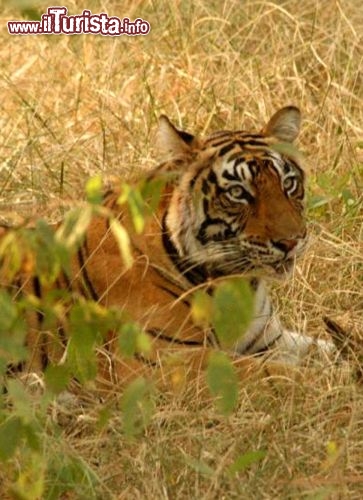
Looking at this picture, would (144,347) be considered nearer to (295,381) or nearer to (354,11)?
(295,381)

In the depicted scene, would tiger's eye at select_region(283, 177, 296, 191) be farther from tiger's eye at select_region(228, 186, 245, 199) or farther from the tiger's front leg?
the tiger's front leg

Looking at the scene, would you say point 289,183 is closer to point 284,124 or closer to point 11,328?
point 284,124

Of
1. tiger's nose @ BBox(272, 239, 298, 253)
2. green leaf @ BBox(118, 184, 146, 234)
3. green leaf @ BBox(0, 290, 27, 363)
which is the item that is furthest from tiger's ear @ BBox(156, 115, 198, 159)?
green leaf @ BBox(118, 184, 146, 234)

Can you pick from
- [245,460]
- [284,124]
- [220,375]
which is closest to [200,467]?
[245,460]

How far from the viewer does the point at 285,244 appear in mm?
4500

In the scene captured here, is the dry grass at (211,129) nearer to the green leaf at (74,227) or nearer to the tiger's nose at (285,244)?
the tiger's nose at (285,244)

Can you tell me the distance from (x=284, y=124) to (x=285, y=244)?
51 centimetres

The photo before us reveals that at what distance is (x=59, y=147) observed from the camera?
5809 millimetres

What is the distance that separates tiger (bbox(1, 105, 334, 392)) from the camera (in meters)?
4.52

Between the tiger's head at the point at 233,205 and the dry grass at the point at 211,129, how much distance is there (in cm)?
36

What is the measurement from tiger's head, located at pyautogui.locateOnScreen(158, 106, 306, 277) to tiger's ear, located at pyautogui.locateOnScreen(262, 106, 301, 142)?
0.36ft

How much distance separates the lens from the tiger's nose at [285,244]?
450cm

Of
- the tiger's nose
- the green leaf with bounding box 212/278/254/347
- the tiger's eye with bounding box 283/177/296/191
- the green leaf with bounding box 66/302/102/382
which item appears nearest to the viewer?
the green leaf with bounding box 212/278/254/347

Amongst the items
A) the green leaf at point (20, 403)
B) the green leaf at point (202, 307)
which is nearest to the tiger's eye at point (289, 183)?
the green leaf at point (20, 403)
